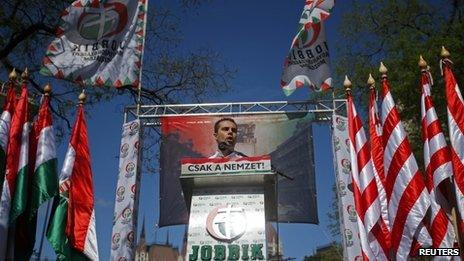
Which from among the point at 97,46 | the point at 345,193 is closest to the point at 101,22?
the point at 97,46

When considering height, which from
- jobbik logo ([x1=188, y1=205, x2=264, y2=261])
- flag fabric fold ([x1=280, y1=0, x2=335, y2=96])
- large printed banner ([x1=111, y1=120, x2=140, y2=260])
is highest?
flag fabric fold ([x1=280, y1=0, x2=335, y2=96])

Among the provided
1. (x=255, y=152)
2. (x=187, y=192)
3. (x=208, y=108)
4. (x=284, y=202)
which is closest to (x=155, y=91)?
(x=208, y=108)

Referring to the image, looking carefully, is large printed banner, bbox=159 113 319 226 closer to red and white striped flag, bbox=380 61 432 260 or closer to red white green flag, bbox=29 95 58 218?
red white green flag, bbox=29 95 58 218

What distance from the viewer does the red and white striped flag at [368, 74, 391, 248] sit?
294 inches

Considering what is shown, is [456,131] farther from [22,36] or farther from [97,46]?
[22,36]

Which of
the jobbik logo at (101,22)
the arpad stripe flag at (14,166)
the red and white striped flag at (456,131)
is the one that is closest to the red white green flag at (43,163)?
the arpad stripe flag at (14,166)

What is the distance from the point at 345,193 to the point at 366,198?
7.68 feet

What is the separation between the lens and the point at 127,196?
10.4 meters

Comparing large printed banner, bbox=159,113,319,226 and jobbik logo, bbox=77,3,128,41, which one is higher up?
jobbik logo, bbox=77,3,128,41

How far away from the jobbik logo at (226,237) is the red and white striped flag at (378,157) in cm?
192

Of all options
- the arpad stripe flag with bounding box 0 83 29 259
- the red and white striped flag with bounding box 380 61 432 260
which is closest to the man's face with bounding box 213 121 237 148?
the red and white striped flag with bounding box 380 61 432 260

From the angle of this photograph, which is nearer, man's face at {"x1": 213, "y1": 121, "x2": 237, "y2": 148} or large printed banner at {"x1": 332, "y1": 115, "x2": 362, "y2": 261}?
large printed banner at {"x1": 332, "y1": 115, "x2": 362, "y2": 261}

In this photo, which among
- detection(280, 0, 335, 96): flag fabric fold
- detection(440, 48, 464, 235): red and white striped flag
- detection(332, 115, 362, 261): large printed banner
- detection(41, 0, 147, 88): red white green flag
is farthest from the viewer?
detection(280, 0, 335, 96): flag fabric fold

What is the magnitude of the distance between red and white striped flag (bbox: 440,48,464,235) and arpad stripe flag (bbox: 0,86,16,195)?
678cm
